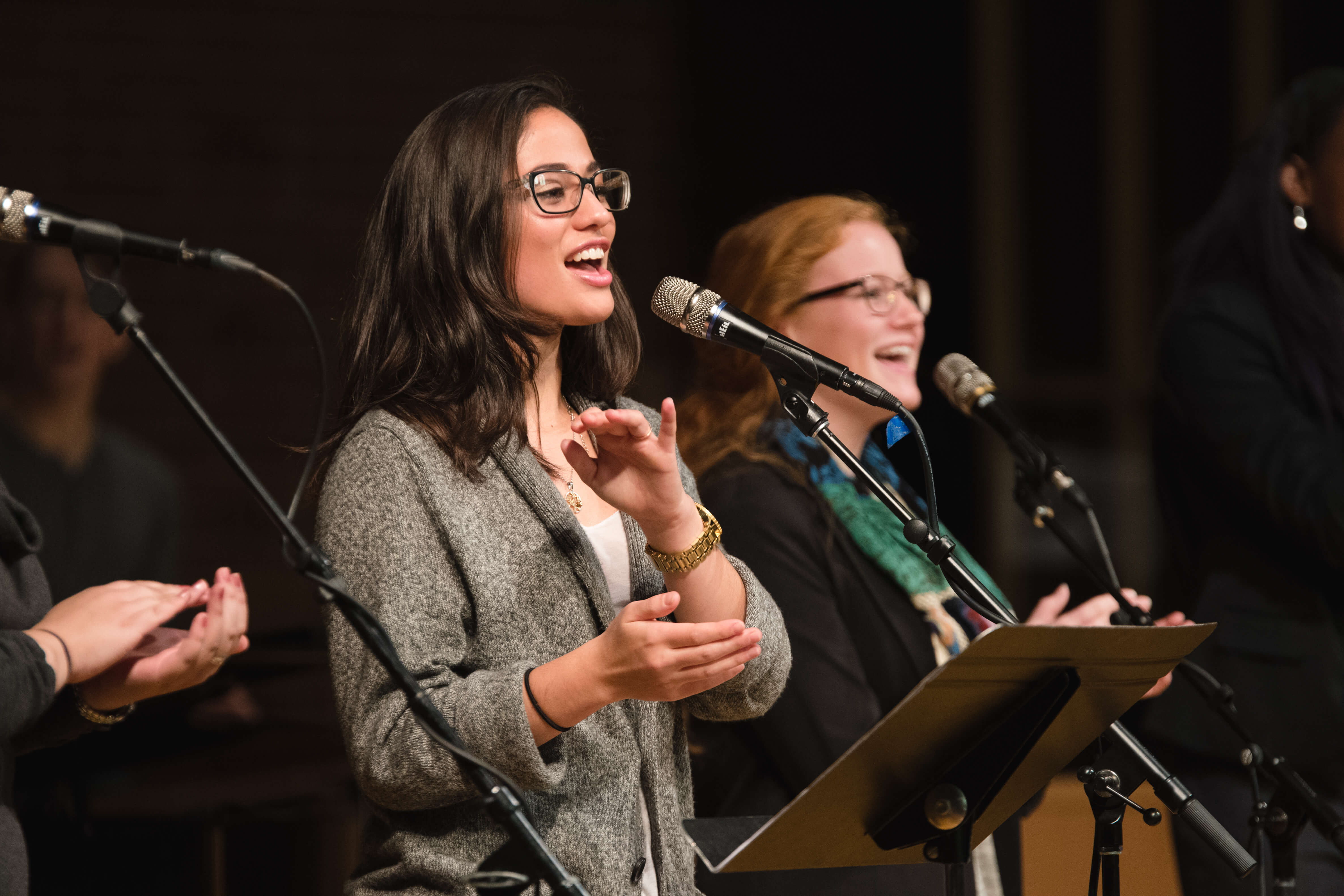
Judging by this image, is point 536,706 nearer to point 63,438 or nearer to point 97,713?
point 97,713

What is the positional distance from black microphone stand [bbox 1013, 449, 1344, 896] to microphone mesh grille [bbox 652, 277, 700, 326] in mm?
634

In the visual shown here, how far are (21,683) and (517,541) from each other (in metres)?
0.56

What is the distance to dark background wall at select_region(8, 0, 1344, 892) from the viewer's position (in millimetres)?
3479

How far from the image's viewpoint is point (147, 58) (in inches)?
142

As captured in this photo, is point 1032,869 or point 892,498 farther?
point 1032,869

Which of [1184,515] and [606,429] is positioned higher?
[606,429]

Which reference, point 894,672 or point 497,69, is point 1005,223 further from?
point 894,672

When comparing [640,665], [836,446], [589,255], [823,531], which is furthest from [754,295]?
[640,665]

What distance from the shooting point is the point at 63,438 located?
122 inches

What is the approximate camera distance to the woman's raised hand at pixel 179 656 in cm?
156

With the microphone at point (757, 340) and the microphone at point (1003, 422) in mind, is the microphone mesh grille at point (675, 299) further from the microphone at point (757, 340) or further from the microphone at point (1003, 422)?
the microphone at point (1003, 422)

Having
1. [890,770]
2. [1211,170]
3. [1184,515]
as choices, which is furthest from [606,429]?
[1211,170]

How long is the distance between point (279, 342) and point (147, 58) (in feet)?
2.82

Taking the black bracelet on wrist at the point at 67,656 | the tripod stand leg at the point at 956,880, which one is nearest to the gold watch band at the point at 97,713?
the black bracelet on wrist at the point at 67,656
